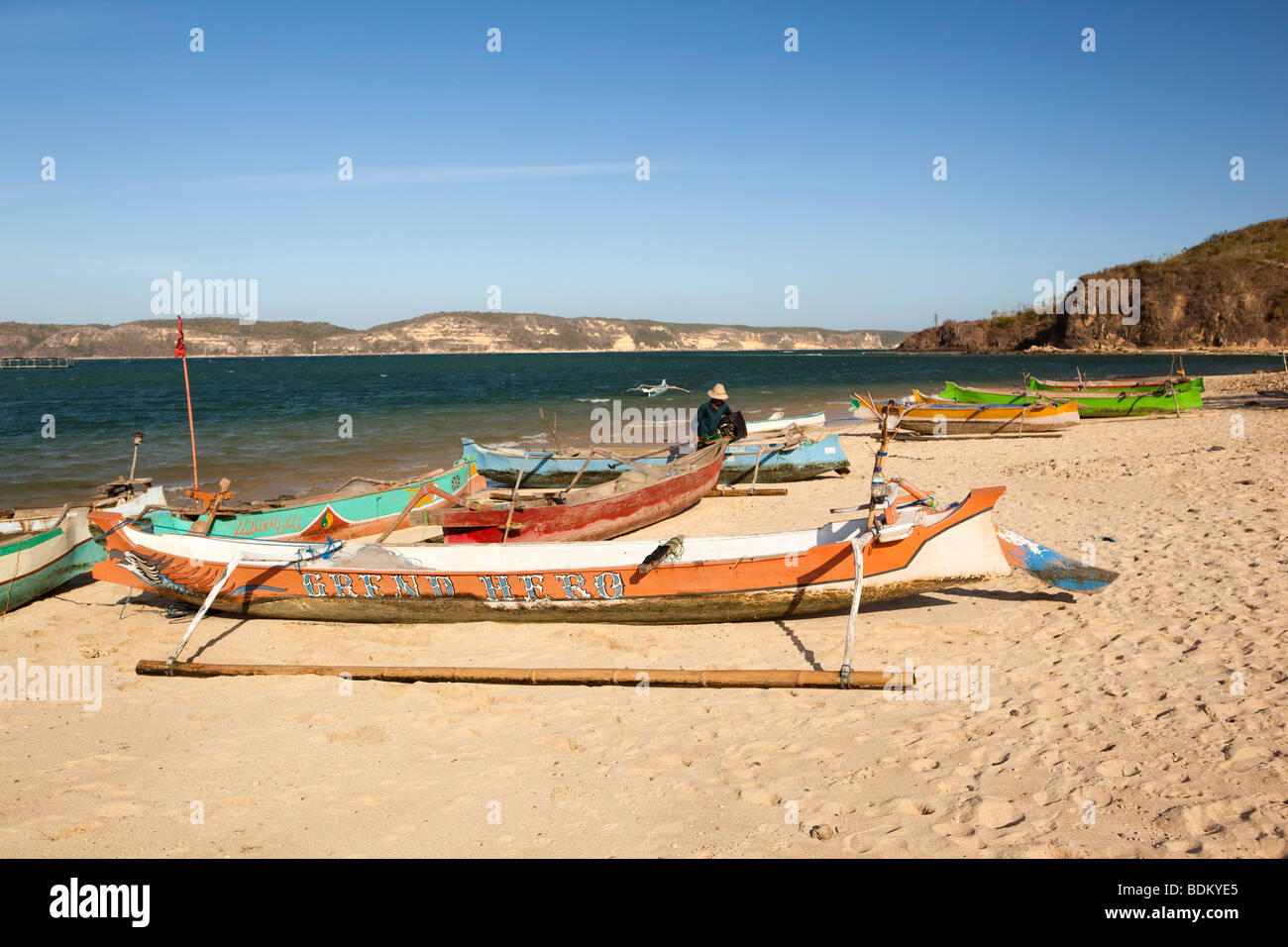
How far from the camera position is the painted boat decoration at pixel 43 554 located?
8.77 metres

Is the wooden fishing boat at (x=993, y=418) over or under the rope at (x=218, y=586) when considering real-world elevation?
over

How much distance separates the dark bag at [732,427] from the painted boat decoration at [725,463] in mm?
512

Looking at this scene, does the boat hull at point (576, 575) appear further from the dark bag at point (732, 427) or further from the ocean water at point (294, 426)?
the ocean water at point (294, 426)

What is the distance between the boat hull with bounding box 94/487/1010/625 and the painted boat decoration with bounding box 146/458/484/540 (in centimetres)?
185

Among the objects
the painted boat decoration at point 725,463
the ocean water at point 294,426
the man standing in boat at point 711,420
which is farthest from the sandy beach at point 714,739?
the ocean water at point 294,426

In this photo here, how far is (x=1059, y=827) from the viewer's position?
154 inches

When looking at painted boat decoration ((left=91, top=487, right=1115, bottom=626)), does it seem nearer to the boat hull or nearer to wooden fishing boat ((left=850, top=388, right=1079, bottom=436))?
the boat hull

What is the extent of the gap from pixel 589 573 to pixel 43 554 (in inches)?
283

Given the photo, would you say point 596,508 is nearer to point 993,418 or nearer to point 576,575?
point 576,575

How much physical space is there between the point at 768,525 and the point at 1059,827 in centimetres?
802

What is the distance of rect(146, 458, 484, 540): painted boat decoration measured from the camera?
1022cm

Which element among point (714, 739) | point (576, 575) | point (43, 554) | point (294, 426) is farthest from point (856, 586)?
point (294, 426)

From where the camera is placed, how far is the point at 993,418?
67.1 ft
